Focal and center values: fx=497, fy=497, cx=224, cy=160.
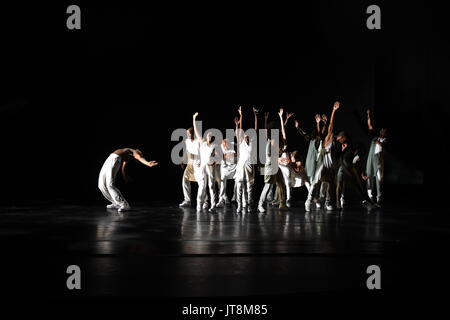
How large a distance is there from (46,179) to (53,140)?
1.02 meters

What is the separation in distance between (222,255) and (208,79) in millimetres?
8538

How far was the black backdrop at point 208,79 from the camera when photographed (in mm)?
12352

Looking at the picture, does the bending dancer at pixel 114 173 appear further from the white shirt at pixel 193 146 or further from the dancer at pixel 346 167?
the dancer at pixel 346 167

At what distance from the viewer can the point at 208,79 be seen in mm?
12766

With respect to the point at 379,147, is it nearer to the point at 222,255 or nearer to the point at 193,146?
the point at 193,146

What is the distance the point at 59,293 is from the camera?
3.57 metres

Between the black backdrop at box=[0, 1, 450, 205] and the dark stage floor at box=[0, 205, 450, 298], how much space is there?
528 centimetres

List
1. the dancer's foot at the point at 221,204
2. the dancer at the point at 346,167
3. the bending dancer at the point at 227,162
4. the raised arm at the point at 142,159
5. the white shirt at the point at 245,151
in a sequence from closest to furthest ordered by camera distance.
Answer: the raised arm at the point at 142,159 < the white shirt at the point at 245,151 < the dancer at the point at 346,167 < the bending dancer at the point at 227,162 < the dancer's foot at the point at 221,204

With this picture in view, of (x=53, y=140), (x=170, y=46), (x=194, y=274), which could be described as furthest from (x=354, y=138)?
(x=194, y=274)

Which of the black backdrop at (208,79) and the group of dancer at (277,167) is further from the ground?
the black backdrop at (208,79)

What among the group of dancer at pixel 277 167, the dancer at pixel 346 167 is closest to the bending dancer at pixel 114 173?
the group of dancer at pixel 277 167

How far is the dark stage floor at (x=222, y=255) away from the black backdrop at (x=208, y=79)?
5.28m

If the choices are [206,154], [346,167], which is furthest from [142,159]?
[346,167]

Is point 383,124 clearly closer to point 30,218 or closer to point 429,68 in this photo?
point 429,68
